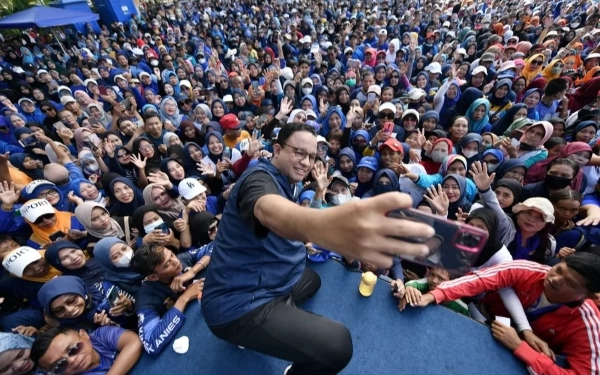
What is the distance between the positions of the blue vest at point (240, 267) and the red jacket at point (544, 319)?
1565 mm

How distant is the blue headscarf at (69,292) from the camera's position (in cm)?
211

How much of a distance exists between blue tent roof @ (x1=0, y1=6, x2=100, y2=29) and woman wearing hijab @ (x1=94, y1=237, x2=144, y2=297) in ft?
36.9

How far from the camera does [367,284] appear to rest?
89.9 inches

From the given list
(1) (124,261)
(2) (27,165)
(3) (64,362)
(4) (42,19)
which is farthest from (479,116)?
(4) (42,19)

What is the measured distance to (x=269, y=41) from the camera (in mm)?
11734

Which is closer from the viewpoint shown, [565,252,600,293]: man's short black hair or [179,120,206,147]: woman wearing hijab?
[565,252,600,293]: man's short black hair

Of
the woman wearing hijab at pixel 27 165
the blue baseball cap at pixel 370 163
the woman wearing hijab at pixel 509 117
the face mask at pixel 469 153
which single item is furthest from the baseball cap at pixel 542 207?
the woman wearing hijab at pixel 27 165

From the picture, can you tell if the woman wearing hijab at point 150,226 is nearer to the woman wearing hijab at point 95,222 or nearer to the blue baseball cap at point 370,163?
the woman wearing hijab at point 95,222

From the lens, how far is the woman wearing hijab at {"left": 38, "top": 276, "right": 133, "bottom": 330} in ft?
6.97

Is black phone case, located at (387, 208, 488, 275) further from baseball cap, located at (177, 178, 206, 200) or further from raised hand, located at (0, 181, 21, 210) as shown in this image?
raised hand, located at (0, 181, 21, 210)

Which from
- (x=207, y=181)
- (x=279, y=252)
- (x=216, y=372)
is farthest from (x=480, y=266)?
(x=207, y=181)

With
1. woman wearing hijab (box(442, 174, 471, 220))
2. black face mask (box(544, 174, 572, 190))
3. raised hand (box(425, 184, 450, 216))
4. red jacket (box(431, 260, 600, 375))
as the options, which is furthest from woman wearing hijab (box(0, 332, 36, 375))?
black face mask (box(544, 174, 572, 190))

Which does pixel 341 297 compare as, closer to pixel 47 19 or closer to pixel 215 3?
pixel 47 19

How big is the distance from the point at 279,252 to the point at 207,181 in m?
3.27
